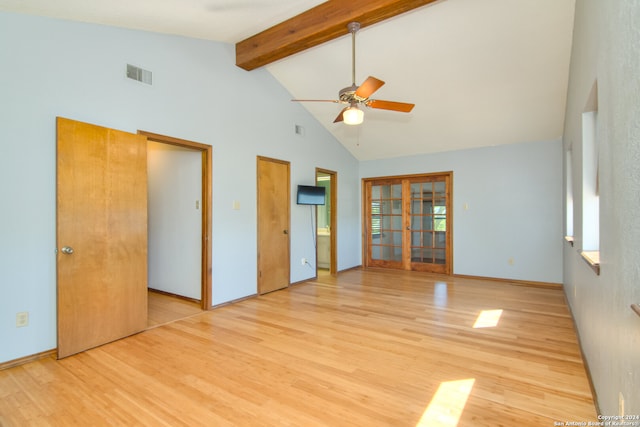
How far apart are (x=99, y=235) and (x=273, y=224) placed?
2433 mm

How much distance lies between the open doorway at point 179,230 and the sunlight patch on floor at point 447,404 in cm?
291

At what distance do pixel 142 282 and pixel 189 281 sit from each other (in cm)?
110

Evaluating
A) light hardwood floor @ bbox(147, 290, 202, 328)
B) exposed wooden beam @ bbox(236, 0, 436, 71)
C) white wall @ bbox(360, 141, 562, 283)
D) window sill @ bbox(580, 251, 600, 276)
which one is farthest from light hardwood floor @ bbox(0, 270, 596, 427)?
exposed wooden beam @ bbox(236, 0, 436, 71)

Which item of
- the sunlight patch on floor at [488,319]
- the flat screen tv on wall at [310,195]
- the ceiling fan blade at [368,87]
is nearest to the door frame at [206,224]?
the flat screen tv on wall at [310,195]

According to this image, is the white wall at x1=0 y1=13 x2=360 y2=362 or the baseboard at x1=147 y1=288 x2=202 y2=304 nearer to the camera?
the white wall at x1=0 y1=13 x2=360 y2=362

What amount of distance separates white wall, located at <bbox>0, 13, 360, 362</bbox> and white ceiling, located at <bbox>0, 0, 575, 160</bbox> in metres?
0.23

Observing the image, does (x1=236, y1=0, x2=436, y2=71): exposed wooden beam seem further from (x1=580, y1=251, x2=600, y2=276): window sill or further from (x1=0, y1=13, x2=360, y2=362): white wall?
(x1=580, y1=251, x2=600, y2=276): window sill

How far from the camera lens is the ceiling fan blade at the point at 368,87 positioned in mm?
2693

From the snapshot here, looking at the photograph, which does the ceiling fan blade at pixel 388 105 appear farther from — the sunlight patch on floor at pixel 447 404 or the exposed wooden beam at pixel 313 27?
the sunlight patch on floor at pixel 447 404

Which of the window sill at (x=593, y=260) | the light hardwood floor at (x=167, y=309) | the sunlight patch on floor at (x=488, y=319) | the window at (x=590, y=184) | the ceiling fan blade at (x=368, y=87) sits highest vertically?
the ceiling fan blade at (x=368, y=87)

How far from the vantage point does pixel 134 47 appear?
10.5 ft

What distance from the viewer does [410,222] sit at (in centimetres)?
657

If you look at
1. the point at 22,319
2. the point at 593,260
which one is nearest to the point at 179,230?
the point at 22,319

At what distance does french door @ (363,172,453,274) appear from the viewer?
6.20 meters
